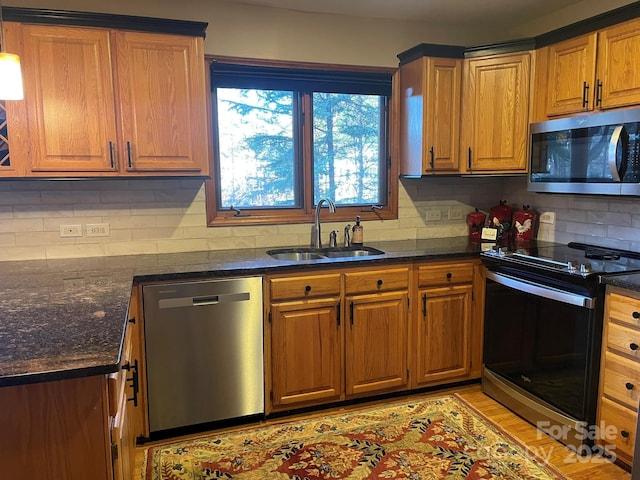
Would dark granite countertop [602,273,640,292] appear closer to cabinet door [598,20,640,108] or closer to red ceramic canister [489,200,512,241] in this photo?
cabinet door [598,20,640,108]

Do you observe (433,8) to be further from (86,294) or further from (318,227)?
(86,294)

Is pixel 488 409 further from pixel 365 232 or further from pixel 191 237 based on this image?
pixel 191 237

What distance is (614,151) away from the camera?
7.98 feet

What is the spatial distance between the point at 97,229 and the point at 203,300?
3.02ft

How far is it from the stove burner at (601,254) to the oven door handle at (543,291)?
1.44 feet

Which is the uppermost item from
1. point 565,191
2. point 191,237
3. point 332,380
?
point 565,191

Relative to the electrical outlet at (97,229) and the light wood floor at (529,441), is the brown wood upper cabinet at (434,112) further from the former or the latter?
the electrical outlet at (97,229)

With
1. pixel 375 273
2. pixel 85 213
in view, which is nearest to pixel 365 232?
pixel 375 273

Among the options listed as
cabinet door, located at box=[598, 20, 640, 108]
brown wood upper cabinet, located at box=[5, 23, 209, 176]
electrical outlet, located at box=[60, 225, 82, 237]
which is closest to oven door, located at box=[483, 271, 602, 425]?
cabinet door, located at box=[598, 20, 640, 108]

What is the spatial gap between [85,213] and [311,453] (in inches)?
74.4

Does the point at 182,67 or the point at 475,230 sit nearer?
the point at 182,67

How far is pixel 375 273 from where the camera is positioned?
2893mm

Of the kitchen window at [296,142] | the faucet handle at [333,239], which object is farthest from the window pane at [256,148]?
the faucet handle at [333,239]

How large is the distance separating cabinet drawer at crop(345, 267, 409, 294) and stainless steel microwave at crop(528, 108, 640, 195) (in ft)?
3.28
